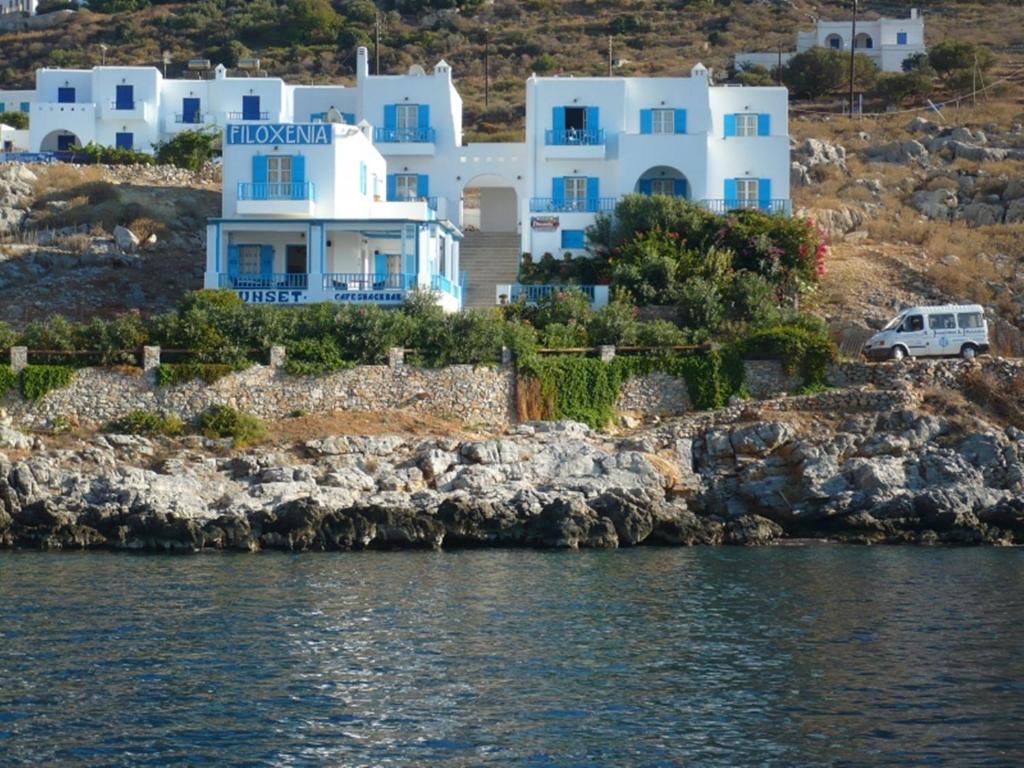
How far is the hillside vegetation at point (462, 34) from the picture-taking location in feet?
320

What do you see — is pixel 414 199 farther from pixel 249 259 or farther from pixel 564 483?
pixel 564 483

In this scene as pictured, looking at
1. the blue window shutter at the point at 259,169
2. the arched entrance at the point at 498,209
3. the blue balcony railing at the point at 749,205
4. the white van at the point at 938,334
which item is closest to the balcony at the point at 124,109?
the arched entrance at the point at 498,209

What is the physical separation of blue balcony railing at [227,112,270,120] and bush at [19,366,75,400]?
1052 inches

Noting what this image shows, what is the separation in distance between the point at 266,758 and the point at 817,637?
1132 centimetres

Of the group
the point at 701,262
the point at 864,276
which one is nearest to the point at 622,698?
the point at 701,262

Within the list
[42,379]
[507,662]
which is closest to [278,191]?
[42,379]

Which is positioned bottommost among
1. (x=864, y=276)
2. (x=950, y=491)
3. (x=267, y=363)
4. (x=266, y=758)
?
(x=266, y=758)

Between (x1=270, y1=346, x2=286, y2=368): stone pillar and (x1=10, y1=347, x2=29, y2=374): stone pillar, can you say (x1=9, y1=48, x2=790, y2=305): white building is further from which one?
(x1=10, y1=347, x2=29, y2=374): stone pillar

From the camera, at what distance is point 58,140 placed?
2901 inches

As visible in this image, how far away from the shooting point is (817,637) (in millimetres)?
28641

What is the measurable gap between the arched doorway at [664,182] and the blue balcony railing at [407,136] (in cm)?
781

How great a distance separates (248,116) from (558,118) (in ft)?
54.1

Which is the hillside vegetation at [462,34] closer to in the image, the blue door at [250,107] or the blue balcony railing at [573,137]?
the blue door at [250,107]

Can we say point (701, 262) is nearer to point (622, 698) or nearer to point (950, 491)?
point (950, 491)
